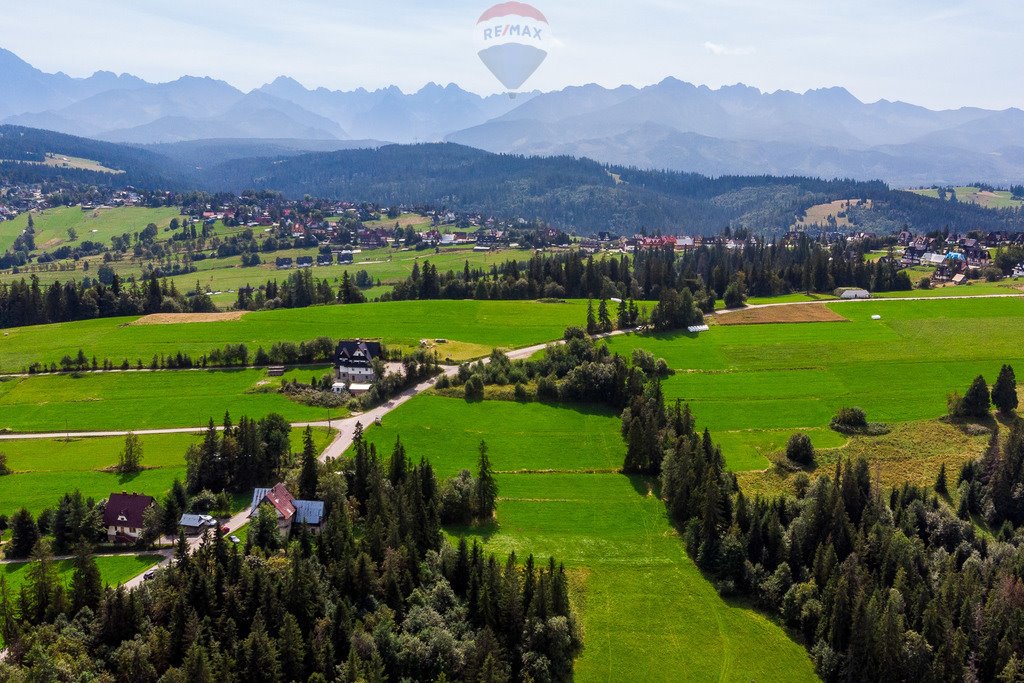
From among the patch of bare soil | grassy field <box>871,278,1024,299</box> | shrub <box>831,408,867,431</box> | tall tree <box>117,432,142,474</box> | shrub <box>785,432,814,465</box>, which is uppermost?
grassy field <box>871,278,1024,299</box>

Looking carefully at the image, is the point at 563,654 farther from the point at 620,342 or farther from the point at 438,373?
the point at 620,342

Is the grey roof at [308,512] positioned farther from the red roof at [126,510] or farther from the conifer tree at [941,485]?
the conifer tree at [941,485]

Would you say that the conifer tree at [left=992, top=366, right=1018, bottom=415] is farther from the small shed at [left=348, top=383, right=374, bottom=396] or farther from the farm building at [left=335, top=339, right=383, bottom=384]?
the farm building at [left=335, top=339, right=383, bottom=384]

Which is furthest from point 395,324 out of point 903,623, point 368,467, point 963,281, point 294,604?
point 963,281

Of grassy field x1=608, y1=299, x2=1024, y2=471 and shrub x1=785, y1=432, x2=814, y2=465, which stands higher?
grassy field x1=608, y1=299, x2=1024, y2=471

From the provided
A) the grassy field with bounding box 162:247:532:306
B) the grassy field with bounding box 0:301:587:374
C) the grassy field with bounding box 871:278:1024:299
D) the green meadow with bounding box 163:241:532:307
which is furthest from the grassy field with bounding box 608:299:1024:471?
the grassy field with bounding box 162:247:532:306

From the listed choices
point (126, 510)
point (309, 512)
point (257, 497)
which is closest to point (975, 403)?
point (309, 512)

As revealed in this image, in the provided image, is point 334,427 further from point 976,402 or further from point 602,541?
point 976,402
